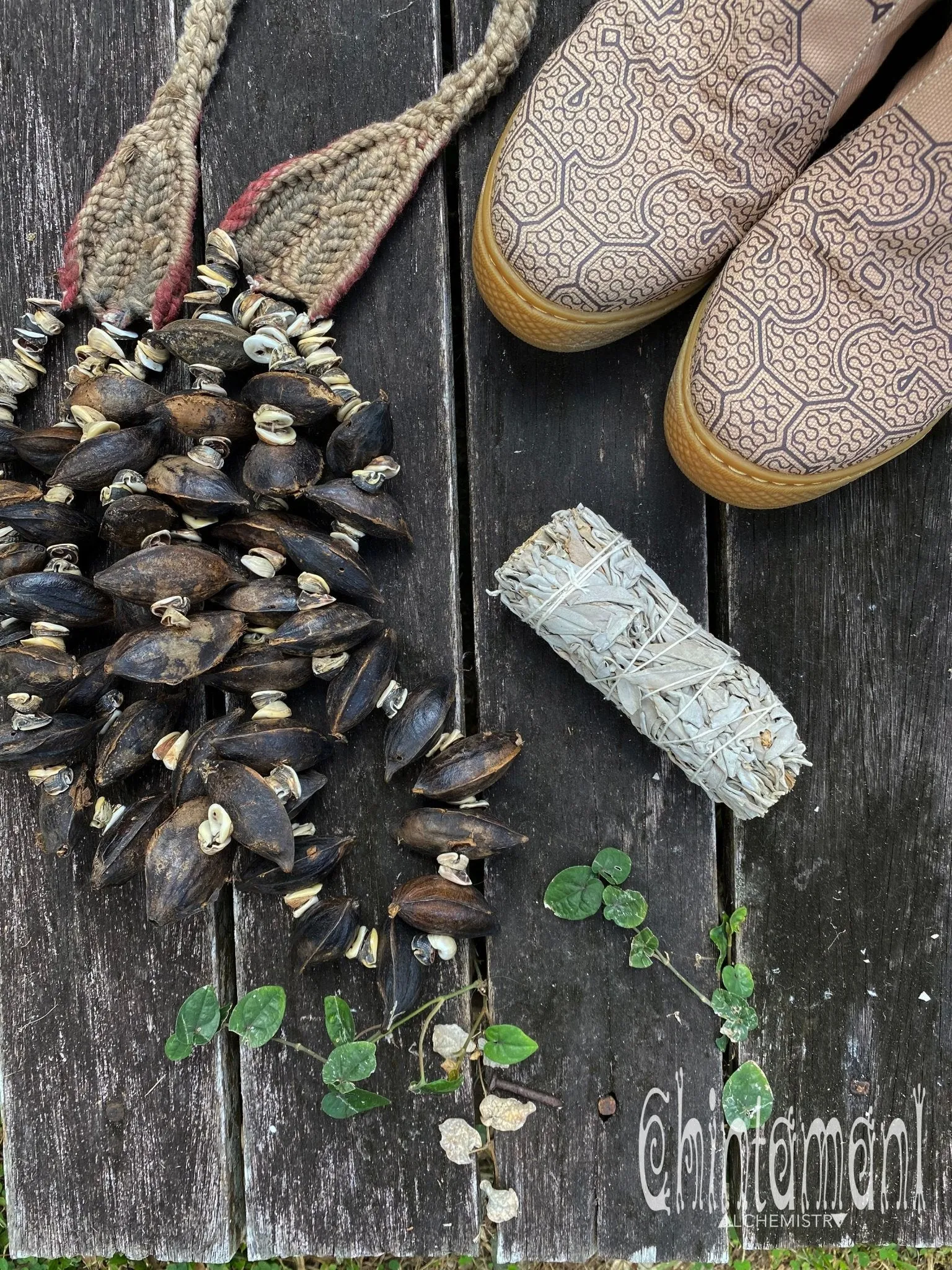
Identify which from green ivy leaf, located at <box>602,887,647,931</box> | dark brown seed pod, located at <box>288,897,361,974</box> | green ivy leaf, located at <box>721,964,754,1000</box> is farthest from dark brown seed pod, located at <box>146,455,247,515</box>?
green ivy leaf, located at <box>721,964,754,1000</box>

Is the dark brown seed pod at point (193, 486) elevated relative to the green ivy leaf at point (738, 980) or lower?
elevated

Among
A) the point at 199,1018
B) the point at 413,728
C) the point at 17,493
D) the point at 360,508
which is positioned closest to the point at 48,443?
the point at 17,493

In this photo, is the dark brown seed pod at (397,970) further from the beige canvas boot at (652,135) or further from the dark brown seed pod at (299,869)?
the beige canvas boot at (652,135)

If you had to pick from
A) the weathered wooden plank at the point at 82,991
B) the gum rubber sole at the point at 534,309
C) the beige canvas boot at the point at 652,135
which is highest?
the beige canvas boot at the point at 652,135

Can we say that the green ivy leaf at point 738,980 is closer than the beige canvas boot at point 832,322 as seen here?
No

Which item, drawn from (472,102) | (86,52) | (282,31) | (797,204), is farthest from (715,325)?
(86,52)

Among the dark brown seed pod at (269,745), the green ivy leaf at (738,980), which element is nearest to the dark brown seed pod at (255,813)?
the dark brown seed pod at (269,745)

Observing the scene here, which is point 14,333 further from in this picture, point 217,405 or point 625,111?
point 625,111

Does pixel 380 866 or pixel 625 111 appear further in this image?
pixel 380 866
